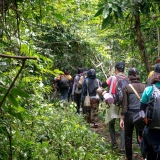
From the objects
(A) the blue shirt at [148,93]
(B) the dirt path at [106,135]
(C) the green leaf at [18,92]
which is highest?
(C) the green leaf at [18,92]

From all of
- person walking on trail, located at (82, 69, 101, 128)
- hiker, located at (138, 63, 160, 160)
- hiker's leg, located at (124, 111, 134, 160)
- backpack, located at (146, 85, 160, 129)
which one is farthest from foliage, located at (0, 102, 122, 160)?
person walking on trail, located at (82, 69, 101, 128)

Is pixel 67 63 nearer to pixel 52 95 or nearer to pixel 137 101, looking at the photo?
pixel 52 95

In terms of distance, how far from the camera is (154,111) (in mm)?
3488

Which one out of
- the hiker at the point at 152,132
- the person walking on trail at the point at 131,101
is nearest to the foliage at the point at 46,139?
the person walking on trail at the point at 131,101

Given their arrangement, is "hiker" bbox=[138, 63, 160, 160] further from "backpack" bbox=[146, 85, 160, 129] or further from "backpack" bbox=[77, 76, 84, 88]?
"backpack" bbox=[77, 76, 84, 88]

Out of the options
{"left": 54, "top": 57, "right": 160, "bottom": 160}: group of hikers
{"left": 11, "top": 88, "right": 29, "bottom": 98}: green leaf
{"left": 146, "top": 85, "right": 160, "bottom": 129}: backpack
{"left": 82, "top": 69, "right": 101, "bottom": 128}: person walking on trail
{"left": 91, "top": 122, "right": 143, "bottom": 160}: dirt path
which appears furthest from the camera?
{"left": 82, "top": 69, "right": 101, "bottom": 128}: person walking on trail

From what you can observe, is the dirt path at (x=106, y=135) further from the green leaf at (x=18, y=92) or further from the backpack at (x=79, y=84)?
the green leaf at (x=18, y=92)

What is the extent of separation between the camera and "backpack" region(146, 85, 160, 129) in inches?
137

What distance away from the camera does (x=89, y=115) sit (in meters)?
9.09

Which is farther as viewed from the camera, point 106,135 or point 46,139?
point 106,135

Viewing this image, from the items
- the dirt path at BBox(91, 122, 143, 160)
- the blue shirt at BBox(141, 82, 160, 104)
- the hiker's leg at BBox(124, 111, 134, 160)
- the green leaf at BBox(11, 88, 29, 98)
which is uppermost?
the green leaf at BBox(11, 88, 29, 98)

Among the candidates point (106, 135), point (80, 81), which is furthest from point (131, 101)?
point (80, 81)

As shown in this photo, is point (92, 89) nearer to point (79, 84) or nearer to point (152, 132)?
point (79, 84)

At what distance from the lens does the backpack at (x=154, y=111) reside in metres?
3.48
